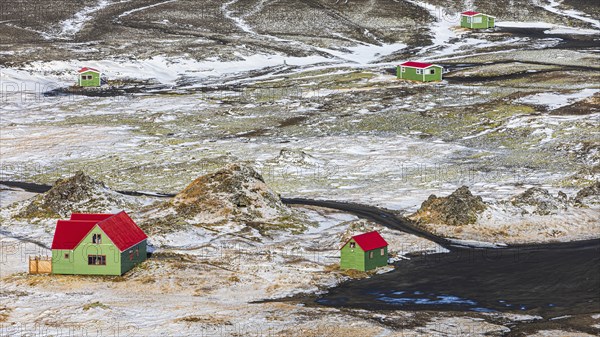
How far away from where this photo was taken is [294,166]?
383 feet

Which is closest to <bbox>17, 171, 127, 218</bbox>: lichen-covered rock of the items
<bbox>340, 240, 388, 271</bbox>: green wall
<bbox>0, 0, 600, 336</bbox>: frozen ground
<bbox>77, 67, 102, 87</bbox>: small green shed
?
<bbox>0, 0, 600, 336</bbox>: frozen ground

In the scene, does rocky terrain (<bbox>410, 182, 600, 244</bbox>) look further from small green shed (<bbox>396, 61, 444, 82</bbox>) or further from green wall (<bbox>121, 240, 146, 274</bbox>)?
small green shed (<bbox>396, 61, 444, 82</bbox>)

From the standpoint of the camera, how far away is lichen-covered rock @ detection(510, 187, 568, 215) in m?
90.2

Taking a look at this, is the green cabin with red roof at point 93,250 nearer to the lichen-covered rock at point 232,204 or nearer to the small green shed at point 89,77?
the lichen-covered rock at point 232,204

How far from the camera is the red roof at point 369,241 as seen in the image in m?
74.1

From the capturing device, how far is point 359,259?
74.9 m

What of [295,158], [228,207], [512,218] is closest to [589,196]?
[512,218]

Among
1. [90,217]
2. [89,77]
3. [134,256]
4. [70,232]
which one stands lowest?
[134,256]

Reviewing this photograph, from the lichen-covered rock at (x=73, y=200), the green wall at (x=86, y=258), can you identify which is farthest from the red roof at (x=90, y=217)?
the lichen-covered rock at (x=73, y=200)

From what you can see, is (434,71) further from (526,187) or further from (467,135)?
(526,187)

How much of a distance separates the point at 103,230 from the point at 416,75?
108527mm

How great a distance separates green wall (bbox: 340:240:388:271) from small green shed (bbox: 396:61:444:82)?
99.8 meters

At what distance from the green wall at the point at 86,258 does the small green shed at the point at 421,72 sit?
350 feet

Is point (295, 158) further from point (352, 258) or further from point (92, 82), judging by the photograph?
point (92, 82)
